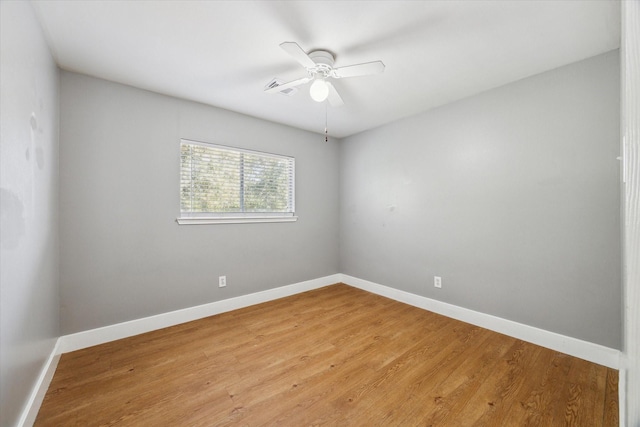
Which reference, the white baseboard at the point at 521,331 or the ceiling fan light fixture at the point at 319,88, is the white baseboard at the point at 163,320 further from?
the ceiling fan light fixture at the point at 319,88

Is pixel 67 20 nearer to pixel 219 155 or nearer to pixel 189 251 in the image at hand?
pixel 219 155

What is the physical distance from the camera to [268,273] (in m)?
3.38

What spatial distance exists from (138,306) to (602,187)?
4.01m

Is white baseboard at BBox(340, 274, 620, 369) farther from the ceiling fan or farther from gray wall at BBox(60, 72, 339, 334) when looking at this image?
the ceiling fan

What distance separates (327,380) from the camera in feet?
6.08

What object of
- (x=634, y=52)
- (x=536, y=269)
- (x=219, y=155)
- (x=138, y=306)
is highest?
(x=219, y=155)

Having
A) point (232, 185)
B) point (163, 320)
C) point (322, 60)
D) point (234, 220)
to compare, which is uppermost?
point (322, 60)

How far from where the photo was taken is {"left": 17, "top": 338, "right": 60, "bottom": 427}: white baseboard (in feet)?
4.70

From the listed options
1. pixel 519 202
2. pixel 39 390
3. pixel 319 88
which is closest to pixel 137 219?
pixel 39 390

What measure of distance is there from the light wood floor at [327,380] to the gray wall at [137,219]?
0.40 metres

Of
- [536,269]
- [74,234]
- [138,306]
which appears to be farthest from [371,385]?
[74,234]

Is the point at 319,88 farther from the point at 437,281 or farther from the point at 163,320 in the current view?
the point at 163,320

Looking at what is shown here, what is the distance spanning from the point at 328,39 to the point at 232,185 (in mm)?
1903


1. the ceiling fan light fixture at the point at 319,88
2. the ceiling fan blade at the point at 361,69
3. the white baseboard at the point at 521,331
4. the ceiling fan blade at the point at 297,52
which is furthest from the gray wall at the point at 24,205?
the white baseboard at the point at 521,331
